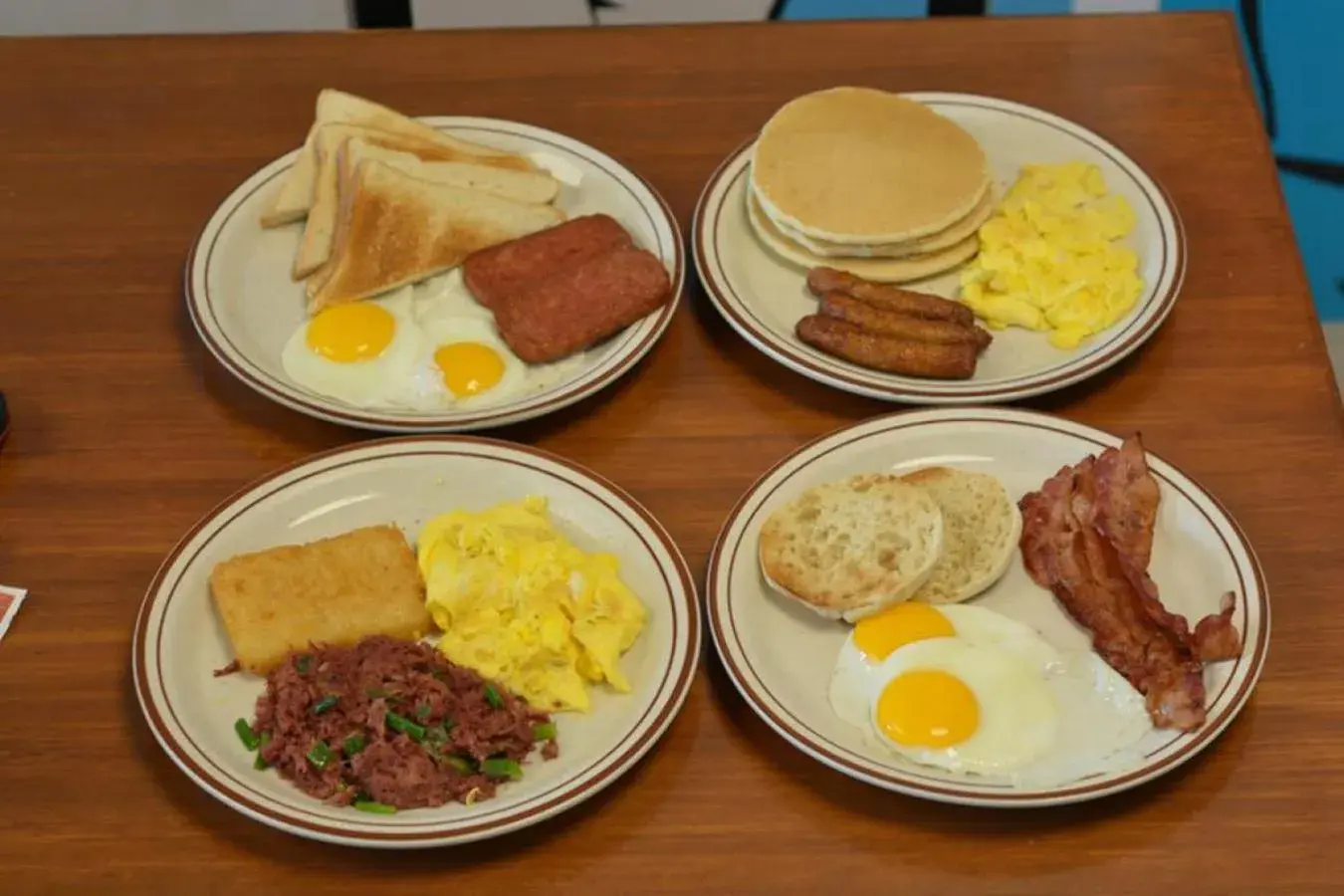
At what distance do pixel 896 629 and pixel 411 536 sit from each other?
765mm

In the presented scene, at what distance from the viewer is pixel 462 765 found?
203cm

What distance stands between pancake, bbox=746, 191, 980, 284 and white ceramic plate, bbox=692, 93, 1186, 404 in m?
0.04

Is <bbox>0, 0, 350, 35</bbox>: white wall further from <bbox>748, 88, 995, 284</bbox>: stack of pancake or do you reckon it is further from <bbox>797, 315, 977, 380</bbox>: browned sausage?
<bbox>797, 315, 977, 380</bbox>: browned sausage

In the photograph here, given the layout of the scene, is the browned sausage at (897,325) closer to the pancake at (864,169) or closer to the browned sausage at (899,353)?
the browned sausage at (899,353)

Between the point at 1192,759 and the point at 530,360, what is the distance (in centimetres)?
123

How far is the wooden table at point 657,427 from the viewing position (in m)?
1.99

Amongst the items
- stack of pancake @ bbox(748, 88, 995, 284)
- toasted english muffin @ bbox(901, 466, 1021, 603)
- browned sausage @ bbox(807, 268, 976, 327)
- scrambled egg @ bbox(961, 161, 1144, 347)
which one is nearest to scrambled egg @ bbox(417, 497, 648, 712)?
toasted english muffin @ bbox(901, 466, 1021, 603)

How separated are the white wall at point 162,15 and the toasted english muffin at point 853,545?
314 cm

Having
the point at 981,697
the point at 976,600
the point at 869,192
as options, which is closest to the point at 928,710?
the point at 981,697

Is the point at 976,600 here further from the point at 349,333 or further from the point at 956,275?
the point at 349,333

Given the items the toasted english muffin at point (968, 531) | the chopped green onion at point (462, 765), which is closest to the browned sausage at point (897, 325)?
the toasted english muffin at point (968, 531)

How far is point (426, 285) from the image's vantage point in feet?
9.21

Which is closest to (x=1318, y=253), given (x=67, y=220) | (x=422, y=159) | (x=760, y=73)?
(x=760, y=73)

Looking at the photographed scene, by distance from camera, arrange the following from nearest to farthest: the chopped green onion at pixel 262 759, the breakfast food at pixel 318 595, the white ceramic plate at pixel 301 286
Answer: the chopped green onion at pixel 262 759, the breakfast food at pixel 318 595, the white ceramic plate at pixel 301 286
